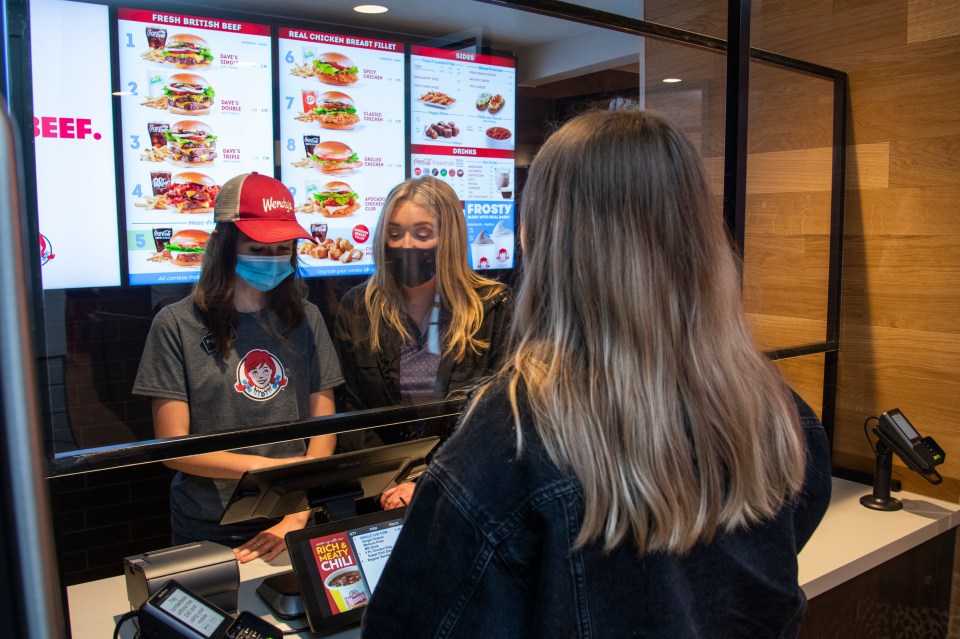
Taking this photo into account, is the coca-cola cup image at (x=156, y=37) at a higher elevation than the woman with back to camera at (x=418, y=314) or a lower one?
higher

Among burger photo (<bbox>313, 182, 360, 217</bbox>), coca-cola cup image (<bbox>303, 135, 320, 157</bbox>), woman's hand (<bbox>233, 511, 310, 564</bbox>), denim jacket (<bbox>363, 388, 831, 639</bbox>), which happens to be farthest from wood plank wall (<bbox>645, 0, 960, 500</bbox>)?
denim jacket (<bbox>363, 388, 831, 639</bbox>)

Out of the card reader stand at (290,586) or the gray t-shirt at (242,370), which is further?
the card reader stand at (290,586)

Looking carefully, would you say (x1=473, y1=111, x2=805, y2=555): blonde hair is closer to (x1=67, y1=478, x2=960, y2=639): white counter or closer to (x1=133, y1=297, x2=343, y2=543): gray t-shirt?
(x1=133, y1=297, x2=343, y2=543): gray t-shirt

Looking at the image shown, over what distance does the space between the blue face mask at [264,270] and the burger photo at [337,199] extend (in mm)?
132

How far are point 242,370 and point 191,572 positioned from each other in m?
0.39

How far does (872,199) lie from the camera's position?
2.56 meters

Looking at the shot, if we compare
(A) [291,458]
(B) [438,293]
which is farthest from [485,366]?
(A) [291,458]

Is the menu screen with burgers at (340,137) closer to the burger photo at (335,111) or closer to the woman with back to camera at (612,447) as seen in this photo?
the burger photo at (335,111)

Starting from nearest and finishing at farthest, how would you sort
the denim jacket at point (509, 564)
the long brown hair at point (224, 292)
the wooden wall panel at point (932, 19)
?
the denim jacket at point (509, 564), the long brown hair at point (224, 292), the wooden wall panel at point (932, 19)

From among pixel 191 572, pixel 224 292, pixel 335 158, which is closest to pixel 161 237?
pixel 224 292

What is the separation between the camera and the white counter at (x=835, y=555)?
5.10ft

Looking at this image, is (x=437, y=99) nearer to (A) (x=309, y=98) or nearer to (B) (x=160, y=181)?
(A) (x=309, y=98)

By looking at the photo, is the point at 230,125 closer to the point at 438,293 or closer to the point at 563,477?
the point at 438,293

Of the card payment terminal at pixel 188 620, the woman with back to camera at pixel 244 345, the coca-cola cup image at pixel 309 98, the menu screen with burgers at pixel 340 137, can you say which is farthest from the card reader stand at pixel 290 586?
the coca-cola cup image at pixel 309 98
